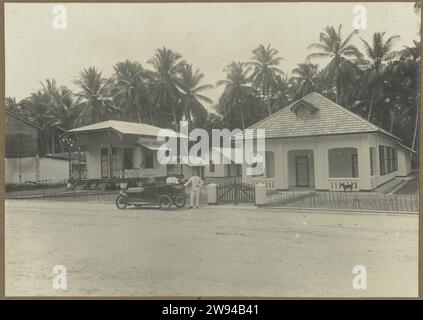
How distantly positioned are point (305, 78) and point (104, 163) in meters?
4.90

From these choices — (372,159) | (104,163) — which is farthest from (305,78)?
(104,163)

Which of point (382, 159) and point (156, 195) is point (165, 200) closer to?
point (156, 195)

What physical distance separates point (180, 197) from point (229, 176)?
4.43 feet

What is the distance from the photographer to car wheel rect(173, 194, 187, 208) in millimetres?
8773

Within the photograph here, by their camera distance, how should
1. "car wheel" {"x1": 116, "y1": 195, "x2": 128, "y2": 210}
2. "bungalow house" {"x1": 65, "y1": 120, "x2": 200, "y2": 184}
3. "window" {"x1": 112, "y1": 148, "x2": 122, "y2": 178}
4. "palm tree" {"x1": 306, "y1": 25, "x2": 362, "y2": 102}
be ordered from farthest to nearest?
"window" {"x1": 112, "y1": 148, "x2": 122, "y2": 178} < "car wheel" {"x1": 116, "y1": 195, "x2": 128, "y2": 210} < "bungalow house" {"x1": 65, "y1": 120, "x2": 200, "y2": 184} < "palm tree" {"x1": 306, "y1": 25, "x2": 362, "y2": 102}

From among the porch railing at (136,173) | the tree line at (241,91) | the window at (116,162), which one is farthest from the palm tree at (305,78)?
the window at (116,162)

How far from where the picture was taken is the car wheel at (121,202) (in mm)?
8219

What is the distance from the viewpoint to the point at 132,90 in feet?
24.8

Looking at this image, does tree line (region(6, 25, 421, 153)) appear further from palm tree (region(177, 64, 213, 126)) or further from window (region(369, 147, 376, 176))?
window (region(369, 147, 376, 176))

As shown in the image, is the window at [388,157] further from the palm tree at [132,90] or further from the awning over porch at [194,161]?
the palm tree at [132,90]

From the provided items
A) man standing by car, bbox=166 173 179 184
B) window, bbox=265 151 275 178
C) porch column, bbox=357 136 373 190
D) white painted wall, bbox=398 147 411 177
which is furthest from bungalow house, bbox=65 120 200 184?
white painted wall, bbox=398 147 411 177
